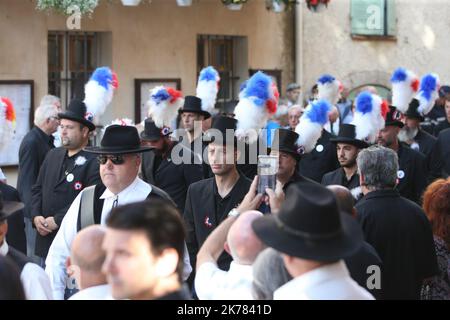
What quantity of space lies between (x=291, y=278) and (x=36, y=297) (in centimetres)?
145

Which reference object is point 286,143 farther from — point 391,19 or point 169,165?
point 391,19

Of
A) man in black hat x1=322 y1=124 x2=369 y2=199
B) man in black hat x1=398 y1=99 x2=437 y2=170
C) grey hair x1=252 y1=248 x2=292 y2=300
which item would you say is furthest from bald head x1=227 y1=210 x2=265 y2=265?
man in black hat x1=398 y1=99 x2=437 y2=170

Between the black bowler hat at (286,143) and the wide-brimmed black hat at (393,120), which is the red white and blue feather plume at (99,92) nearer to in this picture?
the black bowler hat at (286,143)

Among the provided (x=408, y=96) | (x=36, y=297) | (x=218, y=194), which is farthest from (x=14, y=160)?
(x=36, y=297)

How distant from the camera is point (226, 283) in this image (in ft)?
17.7

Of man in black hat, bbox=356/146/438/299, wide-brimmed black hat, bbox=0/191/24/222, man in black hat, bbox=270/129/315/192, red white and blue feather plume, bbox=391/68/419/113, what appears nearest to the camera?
wide-brimmed black hat, bbox=0/191/24/222

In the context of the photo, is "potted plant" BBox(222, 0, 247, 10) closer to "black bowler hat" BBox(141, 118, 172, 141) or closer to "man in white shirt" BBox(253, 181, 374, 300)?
"black bowler hat" BBox(141, 118, 172, 141)

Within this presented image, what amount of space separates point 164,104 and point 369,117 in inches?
106

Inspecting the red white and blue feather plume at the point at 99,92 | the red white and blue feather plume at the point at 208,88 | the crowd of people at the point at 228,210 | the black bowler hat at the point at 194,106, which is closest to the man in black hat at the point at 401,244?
the crowd of people at the point at 228,210

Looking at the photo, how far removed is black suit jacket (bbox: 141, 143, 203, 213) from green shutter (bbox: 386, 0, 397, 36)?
32.9 feet

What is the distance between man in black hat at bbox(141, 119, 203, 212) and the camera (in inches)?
416

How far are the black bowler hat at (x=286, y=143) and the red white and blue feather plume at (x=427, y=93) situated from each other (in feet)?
15.7
